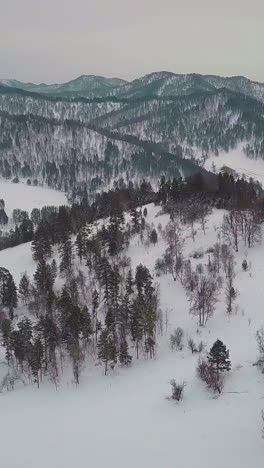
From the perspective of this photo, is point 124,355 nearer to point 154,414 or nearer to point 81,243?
point 154,414

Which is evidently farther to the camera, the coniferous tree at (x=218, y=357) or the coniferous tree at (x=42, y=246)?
the coniferous tree at (x=42, y=246)

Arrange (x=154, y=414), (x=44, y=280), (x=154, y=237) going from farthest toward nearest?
1. (x=154, y=237)
2. (x=44, y=280)
3. (x=154, y=414)

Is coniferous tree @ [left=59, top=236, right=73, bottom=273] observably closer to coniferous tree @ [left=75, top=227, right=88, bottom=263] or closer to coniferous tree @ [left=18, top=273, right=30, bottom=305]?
coniferous tree @ [left=75, top=227, right=88, bottom=263]

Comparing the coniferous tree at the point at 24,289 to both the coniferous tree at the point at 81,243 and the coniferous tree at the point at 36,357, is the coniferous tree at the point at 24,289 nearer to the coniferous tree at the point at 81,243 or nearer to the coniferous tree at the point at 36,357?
the coniferous tree at the point at 81,243

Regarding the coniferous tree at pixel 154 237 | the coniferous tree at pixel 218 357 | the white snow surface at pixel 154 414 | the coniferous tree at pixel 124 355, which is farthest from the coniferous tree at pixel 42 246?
the coniferous tree at pixel 218 357

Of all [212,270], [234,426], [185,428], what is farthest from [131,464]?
[212,270]

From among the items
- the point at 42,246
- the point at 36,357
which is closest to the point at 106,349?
the point at 36,357

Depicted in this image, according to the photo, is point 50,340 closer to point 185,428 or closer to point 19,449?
point 19,449

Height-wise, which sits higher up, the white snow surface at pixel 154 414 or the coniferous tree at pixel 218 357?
the coniferous tree at pixel 218 357
